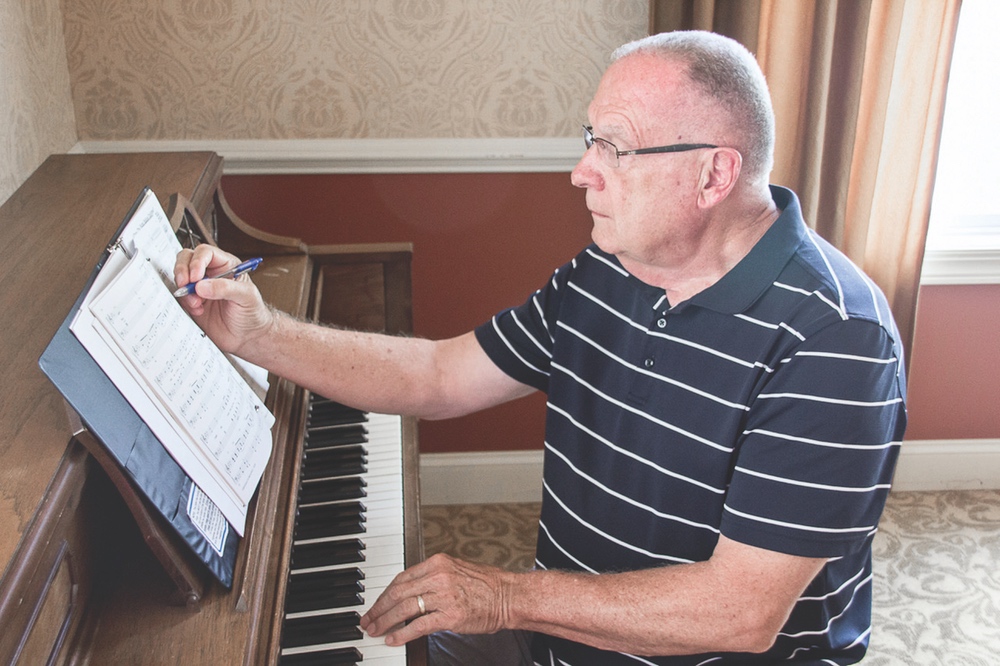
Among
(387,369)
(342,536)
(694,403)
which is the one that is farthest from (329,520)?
(694,403)

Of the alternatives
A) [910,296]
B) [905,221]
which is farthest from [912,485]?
[905,221]

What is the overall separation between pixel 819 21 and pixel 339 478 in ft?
5.16

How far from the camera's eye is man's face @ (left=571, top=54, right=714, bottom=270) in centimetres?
124

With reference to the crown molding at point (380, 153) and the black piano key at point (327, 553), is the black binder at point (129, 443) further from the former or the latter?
the crown molding at point (380, 153)

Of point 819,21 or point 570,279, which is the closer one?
point 570,279

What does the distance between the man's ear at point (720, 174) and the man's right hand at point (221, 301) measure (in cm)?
65

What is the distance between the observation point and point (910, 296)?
97.9 inches

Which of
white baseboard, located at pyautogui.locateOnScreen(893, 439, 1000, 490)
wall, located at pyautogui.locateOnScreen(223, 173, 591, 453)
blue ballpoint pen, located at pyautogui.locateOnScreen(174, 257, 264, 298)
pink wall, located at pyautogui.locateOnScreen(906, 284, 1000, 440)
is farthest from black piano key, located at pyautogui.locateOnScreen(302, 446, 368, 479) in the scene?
white baseboard, located at pyautogui.locateOnScreen(893, 439, 1000, 490)

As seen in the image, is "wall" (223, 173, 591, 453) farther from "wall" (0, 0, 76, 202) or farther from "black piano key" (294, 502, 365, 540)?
"black piano key" (294, 502, 365, 540)

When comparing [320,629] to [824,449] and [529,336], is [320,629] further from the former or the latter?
[824,449]

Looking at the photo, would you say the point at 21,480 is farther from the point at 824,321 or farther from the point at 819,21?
the point at 819,21

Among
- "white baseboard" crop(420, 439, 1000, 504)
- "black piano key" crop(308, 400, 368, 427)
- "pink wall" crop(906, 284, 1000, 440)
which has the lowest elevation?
"white baseboard" crop(420, 439, 1000, 504)

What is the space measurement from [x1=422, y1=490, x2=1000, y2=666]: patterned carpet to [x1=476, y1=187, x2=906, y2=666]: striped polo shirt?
3.55ft

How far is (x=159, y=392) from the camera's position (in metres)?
1.08
